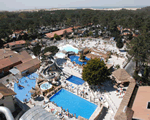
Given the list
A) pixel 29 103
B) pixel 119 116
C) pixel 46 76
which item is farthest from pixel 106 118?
pixel 46 76

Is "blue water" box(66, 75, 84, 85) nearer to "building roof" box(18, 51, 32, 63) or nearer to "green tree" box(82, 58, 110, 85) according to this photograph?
"green tree" box(82, 58, 110, 85)

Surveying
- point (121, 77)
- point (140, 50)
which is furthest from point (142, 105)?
point (140, 50)

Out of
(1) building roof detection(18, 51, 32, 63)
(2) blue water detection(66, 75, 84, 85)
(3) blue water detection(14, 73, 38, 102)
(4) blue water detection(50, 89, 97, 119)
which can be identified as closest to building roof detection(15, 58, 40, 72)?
(3) blue water detection(14, 73, 38, 102)

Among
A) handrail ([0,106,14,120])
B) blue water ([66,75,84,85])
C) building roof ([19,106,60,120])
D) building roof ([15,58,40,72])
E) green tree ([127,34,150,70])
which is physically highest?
green tree ([127,34,150,70])

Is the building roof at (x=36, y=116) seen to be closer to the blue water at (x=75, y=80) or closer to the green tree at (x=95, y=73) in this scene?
the green tree at (x=95, y=73)

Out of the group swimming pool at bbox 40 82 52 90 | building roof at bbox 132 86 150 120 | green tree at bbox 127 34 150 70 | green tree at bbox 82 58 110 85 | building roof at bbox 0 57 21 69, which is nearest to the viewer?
building roof at bbox 132 86 150 120

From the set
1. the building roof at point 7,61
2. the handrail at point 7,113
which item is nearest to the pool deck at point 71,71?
the building roof at point 7,61
